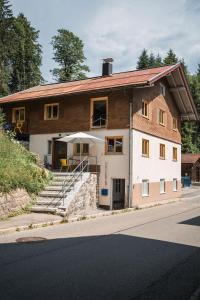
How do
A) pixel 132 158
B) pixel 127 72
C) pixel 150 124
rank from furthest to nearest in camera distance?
pixel 127 72
pixel 150 124
pixel 132 158

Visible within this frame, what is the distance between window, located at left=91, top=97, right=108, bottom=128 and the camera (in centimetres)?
2410

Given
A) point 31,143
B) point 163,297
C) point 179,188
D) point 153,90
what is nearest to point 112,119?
point 153,90

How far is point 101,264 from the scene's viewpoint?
8.14 meters

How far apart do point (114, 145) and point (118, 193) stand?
3.40m

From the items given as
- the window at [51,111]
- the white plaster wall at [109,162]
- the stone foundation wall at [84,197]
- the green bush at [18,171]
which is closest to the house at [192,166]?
the window at [51,111]

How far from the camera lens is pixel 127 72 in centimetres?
2928

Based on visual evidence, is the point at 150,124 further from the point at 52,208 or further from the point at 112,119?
the point at 52,208

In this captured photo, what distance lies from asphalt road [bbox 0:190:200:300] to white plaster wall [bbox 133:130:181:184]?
10.5 metres

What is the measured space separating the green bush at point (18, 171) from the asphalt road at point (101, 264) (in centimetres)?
385

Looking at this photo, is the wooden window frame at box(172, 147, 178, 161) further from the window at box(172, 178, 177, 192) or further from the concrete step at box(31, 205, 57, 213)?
the concrete step at box(31, 205, 57, 213)

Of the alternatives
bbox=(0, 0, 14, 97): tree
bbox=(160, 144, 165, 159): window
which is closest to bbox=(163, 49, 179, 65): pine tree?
bbox=(0, 0, 14, 97): tree

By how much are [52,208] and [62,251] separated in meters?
7.37

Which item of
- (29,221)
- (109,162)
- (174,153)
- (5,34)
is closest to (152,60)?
(5,34)

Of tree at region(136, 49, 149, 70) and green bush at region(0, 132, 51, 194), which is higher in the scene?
tree at region(136, 49, 149, 70)
